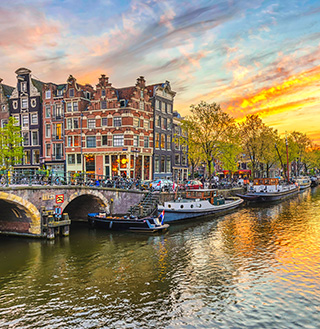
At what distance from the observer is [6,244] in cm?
2298

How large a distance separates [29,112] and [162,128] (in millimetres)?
24141

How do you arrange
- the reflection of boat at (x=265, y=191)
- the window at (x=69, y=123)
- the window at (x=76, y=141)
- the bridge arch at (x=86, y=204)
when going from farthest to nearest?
the reflection of boat at (x=265, y=191)
the window at (x=69, y=123)
the window at (x=76, y=141)
the bridge arch at (x=86, y=204)

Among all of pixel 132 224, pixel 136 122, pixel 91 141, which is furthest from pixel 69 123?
pixel 132 224

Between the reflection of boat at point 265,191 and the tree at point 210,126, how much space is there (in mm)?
9864

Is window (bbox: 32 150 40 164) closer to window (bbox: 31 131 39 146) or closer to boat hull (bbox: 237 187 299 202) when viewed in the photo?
window (bbox: 31 131 39 146)

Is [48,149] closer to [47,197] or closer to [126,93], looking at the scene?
[126,93]

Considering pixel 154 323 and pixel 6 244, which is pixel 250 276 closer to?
pixel 154 323

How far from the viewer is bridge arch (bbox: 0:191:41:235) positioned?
22766 mm

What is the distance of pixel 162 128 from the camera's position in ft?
171

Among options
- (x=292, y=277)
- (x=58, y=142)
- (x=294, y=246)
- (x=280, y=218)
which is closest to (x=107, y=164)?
(x=58, y=142)

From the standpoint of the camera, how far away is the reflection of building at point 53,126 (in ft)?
163

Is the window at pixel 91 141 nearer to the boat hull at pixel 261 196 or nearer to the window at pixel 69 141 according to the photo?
the window at pixel 69 141

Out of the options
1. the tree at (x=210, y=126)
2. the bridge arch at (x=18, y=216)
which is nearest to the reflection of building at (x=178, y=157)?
the tree at (x=210, y=126)

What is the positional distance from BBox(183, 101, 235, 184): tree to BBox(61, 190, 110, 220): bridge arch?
1981cm
